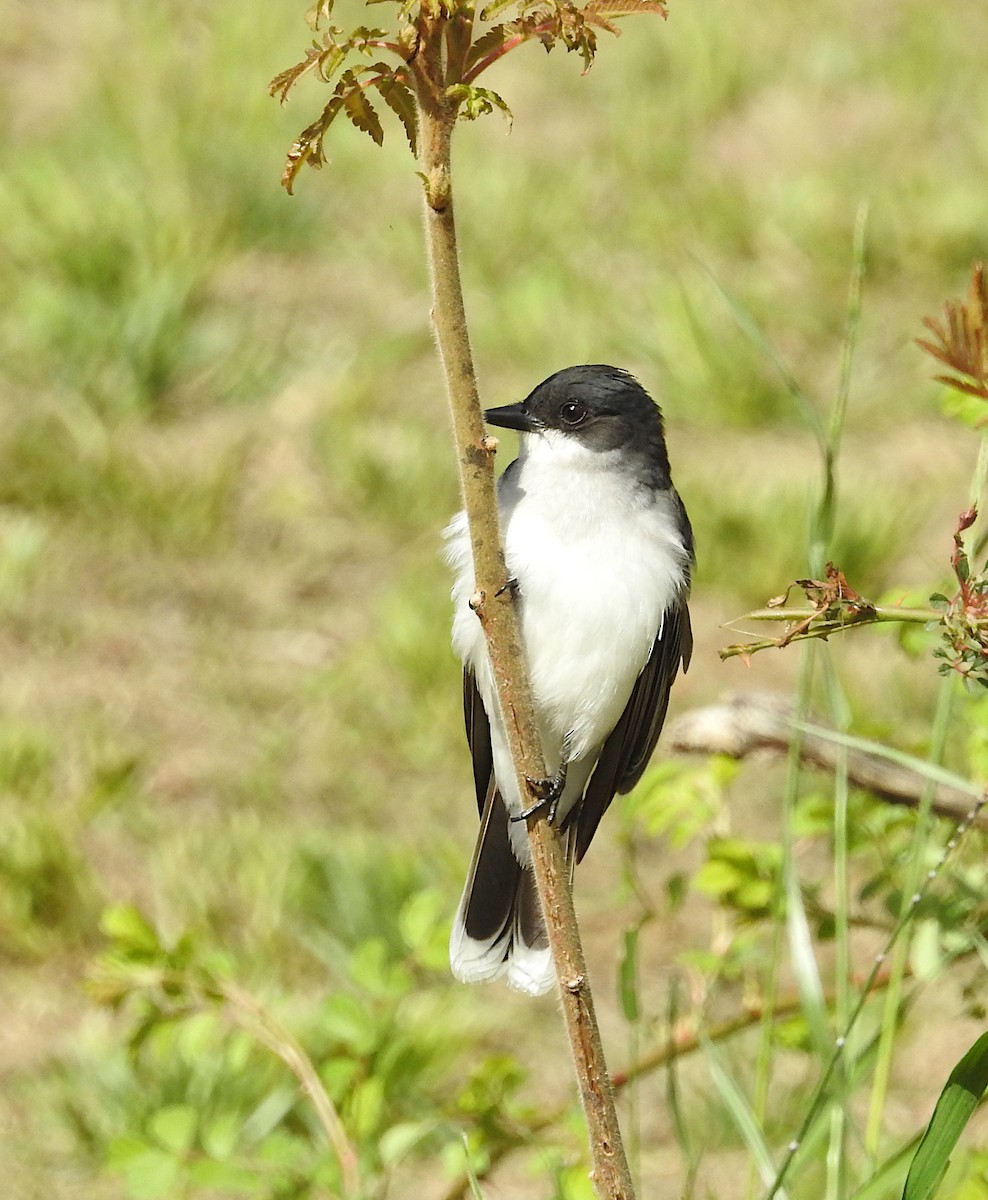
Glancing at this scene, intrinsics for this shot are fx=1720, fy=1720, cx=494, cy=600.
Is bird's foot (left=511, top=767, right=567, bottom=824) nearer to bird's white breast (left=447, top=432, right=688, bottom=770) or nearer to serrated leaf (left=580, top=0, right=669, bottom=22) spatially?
serrated leaf (left=580, top=0, right=669, bottom=22)

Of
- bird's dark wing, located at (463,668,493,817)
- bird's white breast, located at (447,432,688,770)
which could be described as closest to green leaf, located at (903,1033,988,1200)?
bird's white breast, located at (447,432,688,770)

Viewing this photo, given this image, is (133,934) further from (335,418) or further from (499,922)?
(335,418)

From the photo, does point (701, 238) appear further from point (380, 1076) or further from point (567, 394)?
point (380, 1076)

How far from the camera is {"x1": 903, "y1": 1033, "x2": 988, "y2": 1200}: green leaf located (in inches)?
80.0

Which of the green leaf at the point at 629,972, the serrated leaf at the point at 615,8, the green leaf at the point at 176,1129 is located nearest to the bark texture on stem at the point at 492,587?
the serrated leaf at the point at 615,8

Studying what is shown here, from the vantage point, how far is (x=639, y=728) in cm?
365

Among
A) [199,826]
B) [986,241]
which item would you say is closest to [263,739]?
[199,826]

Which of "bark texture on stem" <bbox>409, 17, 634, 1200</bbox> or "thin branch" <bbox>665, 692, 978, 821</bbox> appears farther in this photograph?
"thin branch" <bbox>665, 692, 978, 821</bbox>

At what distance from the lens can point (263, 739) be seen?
5.30 metres

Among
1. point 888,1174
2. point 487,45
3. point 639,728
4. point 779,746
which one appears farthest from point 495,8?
point 639,728

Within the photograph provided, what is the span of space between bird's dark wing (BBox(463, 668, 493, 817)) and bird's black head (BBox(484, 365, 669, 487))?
1.76 ft

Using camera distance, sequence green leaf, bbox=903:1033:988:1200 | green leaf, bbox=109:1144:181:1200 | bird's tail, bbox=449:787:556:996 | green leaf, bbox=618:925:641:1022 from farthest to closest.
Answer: bird's tail, bbox=449:787:556:996 → green leaf, bbox=109:1144:181:1200 → green leaf, bbox=618:925:641:1022 → green leaf, bbox=903:1033:988:1200

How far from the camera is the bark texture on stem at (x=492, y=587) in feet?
5.79

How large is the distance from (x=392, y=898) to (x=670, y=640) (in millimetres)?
1374
